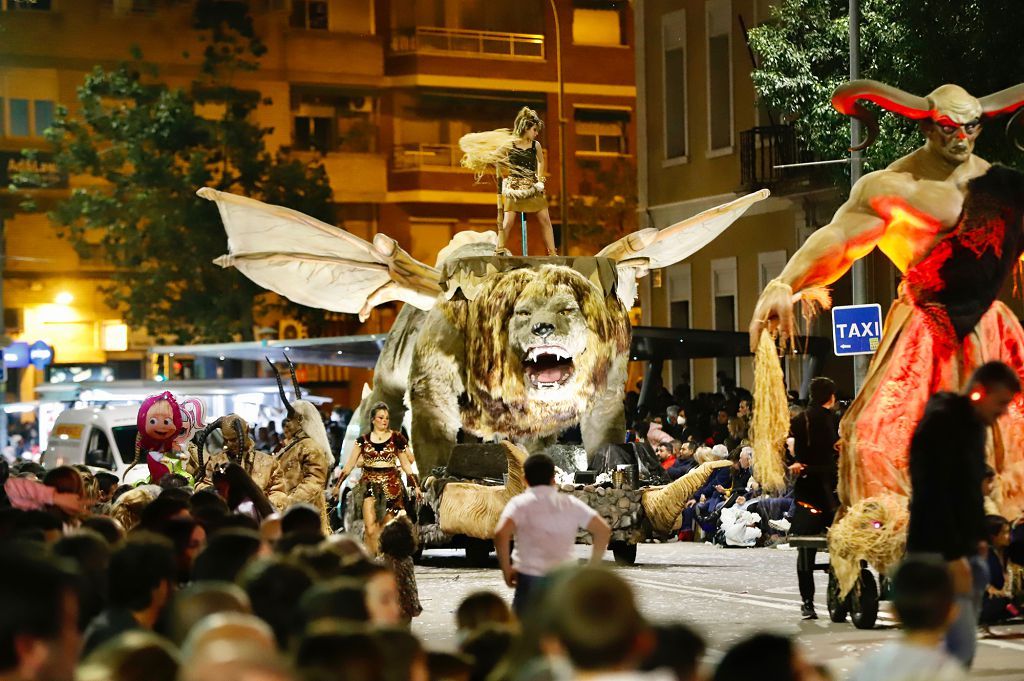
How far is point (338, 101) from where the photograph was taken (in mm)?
50781

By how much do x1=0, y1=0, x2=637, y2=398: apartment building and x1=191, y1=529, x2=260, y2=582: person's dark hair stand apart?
1643 inches

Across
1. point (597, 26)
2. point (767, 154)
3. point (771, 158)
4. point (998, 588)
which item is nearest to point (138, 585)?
point (998, 588)

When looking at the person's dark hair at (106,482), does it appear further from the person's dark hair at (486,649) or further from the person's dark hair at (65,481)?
the person's dark hair at (486,649)

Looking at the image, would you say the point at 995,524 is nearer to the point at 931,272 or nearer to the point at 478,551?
the point at 931,272

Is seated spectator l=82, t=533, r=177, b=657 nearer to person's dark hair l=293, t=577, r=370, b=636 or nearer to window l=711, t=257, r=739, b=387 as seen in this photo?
person's dark hair l=293, t=577, r=370, b=636

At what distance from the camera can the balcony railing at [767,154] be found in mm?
31922

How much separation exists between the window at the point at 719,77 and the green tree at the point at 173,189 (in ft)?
37.5

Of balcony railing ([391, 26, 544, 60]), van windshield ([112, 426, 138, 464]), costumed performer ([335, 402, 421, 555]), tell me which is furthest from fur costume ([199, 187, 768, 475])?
balcony railing ([391, 26, 544, 60])

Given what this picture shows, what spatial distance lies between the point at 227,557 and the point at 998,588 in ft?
20.4

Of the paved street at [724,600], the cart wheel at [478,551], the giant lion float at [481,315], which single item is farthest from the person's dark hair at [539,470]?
the cart wheel at [478,551]

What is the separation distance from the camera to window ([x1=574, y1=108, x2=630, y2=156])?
47750mm

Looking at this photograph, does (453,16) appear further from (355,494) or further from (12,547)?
(12,547)

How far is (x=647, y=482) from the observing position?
1744 centimetres

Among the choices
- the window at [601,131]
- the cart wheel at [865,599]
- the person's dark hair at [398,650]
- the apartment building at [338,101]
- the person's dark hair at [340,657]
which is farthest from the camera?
the apartment building at [338,101]
